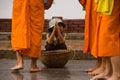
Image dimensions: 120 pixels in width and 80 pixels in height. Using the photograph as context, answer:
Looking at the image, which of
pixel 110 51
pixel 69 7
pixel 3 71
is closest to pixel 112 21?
pixel 110 51

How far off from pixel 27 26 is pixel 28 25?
30 mm

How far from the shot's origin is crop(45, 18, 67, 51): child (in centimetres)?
640

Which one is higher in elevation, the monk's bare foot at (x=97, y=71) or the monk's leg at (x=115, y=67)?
the monk's leg at (x=115, y=67)

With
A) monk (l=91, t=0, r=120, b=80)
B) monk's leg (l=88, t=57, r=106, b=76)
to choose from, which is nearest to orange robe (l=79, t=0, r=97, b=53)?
monk's leg (l=88, t=57, r=106, b=76)

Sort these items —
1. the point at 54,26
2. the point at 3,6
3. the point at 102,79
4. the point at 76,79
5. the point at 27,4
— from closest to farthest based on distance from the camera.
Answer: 1. the point at 102,79
2. the point at 76,79
3. the point at 27,4
4. the point at 54,26
5. the point at 3,6

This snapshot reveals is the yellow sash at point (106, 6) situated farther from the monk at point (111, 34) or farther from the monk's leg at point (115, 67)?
the monk's leg at point (115, 67)

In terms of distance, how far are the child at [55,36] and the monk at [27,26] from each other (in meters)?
0.38

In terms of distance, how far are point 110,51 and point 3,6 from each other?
4317mm

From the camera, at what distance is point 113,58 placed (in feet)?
15.6

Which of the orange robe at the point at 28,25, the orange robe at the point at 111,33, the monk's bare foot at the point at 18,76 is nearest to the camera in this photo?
the orange robe at the point at 111,33

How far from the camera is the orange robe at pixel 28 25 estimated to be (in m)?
5.96

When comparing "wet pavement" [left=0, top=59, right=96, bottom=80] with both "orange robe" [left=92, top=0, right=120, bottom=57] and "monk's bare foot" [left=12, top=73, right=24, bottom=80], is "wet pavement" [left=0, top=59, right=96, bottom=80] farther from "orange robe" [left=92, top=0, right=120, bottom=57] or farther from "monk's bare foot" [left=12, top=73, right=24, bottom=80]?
"orange robe" [left=92, top=0, right=120, bottom=57]

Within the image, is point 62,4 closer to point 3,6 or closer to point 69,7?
point 69,7

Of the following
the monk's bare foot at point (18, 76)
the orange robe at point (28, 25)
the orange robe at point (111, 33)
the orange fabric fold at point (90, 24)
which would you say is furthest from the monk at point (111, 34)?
the orange robe at point (28, 25)
